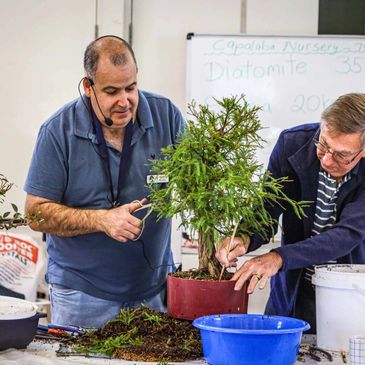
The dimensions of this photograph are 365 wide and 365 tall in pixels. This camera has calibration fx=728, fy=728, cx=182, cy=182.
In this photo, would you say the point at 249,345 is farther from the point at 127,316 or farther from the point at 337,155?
the point at 337,155

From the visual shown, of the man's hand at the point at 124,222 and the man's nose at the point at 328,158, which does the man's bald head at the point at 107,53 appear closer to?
the man's hand at the point at 124,222

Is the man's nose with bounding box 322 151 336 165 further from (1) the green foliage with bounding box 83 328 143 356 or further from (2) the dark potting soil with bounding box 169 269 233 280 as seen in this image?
(1) the green foliage with bounding box 83 328 143 356

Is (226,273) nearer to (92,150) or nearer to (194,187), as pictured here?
(194,187)

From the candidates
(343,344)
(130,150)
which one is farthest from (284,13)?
(343,344)

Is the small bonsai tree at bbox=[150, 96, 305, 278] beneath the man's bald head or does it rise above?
beneath

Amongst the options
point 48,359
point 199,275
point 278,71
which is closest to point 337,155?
point 199,275

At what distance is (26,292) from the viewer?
4039 mm

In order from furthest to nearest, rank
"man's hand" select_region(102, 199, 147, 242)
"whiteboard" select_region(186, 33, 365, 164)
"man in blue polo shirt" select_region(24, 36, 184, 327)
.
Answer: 1. "whiteboard" select_region(186, 33, 365, 164)
2. "man in blue polo shirt" select_region(24, 36, 184, 327)
3. "man's hand" select_region(102, 199, 147, 242)

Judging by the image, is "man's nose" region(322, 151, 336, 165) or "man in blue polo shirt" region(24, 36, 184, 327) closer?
"man's nose" region(322, 151, 336, 165)

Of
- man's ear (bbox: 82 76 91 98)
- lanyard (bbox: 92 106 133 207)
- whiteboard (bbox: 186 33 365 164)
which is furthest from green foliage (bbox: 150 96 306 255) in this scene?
whiteboard (bbox: 186 33 365 164)

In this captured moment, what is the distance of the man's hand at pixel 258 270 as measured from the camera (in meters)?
1.95

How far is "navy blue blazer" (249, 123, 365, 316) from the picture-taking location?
2.12m

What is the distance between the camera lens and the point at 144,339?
1.91m

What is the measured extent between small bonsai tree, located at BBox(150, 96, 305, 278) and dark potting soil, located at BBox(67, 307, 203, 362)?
19cm
